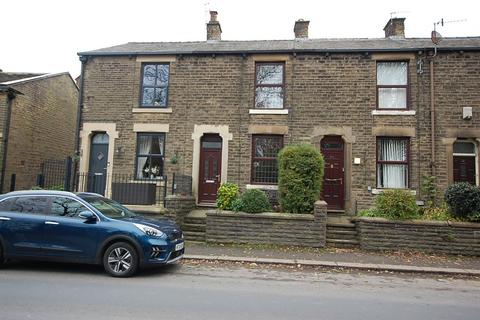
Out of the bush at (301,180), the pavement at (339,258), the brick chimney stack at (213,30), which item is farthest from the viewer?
the brick chimney stack at (213,30)

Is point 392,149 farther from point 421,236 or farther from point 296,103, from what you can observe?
point 421,236

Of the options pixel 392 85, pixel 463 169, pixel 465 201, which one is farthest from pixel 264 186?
pixel 463 169

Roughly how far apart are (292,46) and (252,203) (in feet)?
23.2

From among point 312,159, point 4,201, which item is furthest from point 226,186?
point 4,201

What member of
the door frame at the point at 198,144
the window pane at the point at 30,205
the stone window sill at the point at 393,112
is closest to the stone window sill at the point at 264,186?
the door frame at the point at 198,144

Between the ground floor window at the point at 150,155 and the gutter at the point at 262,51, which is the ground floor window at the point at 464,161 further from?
the ground floor window at the point at 150,155

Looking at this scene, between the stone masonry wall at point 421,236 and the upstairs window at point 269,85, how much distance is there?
5861mm

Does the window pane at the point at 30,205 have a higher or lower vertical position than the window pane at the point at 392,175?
lower

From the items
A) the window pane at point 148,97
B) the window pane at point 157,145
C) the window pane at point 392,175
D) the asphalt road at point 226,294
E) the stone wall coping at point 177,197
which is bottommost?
the asphalt road at point 226,294

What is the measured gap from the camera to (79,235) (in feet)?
23.0

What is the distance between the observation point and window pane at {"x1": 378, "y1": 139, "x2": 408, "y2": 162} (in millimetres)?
13250

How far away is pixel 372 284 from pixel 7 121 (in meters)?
15.3

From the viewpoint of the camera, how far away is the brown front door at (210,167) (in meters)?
13.8

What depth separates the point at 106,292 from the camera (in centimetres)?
577
